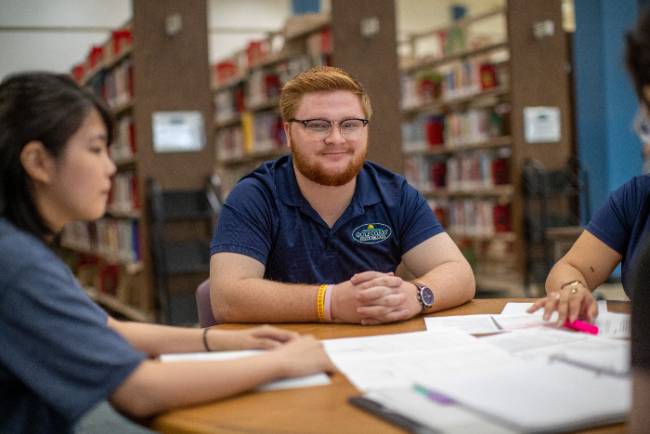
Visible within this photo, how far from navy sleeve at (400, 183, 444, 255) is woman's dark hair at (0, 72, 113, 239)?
1172 millimetres

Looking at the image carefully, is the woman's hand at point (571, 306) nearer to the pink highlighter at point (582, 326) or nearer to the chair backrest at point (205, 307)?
the pink highlighter at point (582, 326)

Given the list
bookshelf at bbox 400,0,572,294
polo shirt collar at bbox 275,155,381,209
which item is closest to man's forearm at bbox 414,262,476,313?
polo shirt collar at bbox 275,155,381,209

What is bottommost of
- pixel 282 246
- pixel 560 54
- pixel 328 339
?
pixel 328 339

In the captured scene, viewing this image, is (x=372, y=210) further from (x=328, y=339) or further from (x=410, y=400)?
(x=410, y=400)

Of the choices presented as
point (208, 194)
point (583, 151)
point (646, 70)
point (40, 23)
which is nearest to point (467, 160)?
point (583, 151)

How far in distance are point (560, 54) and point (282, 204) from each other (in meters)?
4.81

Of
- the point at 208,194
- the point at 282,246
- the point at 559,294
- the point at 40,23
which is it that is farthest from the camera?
the point at 40,23

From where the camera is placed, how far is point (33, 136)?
45.1 inches

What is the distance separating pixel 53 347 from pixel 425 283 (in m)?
1.00

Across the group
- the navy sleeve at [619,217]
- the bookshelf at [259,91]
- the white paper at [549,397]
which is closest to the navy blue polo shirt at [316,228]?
the navy sleeve at [619,217]

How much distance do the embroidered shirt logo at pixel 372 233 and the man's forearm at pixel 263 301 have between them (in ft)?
1.37

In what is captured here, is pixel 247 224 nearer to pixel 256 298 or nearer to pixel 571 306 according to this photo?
pixel 256 298

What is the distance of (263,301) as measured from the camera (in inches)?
67.9

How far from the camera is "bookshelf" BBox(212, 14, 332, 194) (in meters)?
6.32
